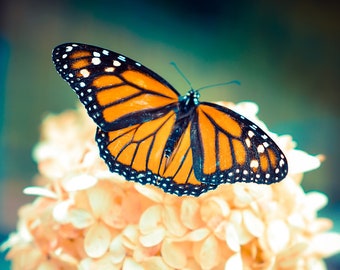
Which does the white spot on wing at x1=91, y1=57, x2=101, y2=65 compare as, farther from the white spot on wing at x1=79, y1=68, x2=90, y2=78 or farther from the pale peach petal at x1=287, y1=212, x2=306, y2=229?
the pale peach petal at x1=287, y1=212, x2=306, y2=229

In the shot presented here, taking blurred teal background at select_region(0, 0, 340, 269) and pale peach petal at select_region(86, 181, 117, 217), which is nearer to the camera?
pale peach petal at select_region(86, 181, 117, 217)

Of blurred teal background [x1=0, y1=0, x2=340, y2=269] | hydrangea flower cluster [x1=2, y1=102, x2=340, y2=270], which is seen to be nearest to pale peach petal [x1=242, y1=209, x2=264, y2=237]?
hydrangea flower cluster [x1=2, y1=102, x2=340, y2=270]

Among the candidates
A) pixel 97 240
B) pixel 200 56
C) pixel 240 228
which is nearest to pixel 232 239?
pixel 240 228

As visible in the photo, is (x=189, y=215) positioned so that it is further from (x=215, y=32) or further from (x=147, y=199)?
(x=215, y=32)

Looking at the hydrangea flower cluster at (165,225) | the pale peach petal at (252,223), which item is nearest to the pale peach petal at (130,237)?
the hydrangea flower cluster at (165,225)

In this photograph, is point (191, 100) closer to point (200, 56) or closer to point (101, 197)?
point (101, 197)

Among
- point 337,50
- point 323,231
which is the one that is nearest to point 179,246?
point 323,231

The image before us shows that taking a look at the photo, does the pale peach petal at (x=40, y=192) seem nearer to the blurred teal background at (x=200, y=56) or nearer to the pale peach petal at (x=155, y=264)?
the pale peach petal at (x=155, y=264)
